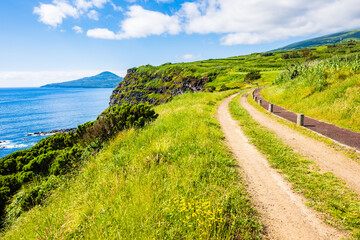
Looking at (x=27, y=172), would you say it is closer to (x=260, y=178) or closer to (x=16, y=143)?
(x=260, y=178)

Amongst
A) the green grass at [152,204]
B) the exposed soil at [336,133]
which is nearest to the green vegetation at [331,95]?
the exposed soil at [336,133]

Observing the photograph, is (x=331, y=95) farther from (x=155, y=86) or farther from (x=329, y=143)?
(x=155, y=86)

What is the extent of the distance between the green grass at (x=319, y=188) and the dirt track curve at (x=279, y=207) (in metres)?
0.25

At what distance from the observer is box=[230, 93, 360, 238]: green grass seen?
3736 millimetres

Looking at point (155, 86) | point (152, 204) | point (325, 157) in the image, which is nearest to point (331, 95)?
point (325, 157)

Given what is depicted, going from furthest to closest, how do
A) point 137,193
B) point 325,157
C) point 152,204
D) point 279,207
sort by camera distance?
point 325,157
point 279,207
point 137,193
point 152,204

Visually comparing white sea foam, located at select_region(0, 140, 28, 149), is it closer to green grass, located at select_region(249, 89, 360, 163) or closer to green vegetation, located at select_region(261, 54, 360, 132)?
green grass, located at select_region(249, 89, 360, 163)

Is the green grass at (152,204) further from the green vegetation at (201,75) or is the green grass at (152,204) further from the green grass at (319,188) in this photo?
the green vegetation at (201,75)

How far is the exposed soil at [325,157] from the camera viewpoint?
5.34 meters

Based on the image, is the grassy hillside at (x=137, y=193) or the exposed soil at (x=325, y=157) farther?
the exposed soil at (x=325, y=157)

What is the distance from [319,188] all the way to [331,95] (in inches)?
500

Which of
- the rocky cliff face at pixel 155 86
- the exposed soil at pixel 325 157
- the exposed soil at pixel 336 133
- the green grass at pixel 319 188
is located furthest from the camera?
the rocky cliff face at pixel 155 86

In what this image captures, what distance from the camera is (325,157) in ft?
22.2

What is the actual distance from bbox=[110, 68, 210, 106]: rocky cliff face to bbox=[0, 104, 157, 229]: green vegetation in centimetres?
7444
